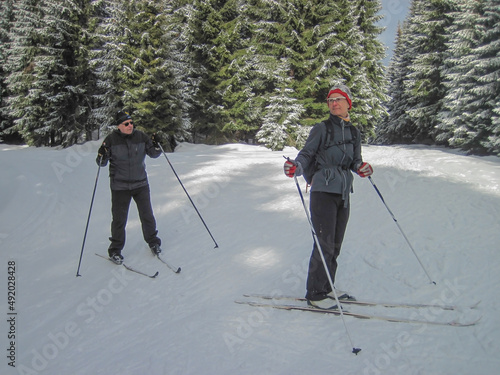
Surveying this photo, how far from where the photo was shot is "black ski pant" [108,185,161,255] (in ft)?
16.5

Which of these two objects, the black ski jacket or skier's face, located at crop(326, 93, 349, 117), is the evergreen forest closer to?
the black ski jacket

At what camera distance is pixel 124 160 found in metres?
4.96

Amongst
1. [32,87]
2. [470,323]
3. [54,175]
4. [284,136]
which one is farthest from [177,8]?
[470,323]

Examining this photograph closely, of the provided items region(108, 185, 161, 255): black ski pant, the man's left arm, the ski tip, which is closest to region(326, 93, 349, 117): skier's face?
the ski tip

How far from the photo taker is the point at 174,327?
3.35m

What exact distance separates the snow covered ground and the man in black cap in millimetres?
600

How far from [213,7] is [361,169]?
Answer: 21294 mm

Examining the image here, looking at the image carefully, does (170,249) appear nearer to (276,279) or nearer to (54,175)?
(276,279)

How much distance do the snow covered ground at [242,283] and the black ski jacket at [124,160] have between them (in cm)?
128

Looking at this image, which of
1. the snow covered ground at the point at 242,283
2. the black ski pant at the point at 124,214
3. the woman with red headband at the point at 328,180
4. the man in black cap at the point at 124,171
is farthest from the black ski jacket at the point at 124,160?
the woman with red headband at the point at 328,180

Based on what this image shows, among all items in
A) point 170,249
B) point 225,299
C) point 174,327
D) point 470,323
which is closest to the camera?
point 470,323

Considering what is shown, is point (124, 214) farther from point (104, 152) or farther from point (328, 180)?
point (328, 180)

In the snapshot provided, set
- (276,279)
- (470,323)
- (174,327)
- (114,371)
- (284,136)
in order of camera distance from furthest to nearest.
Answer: (284,136)
(276,279)
(174,327)
(470,323)
(114,371)

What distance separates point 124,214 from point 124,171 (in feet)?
2.26
